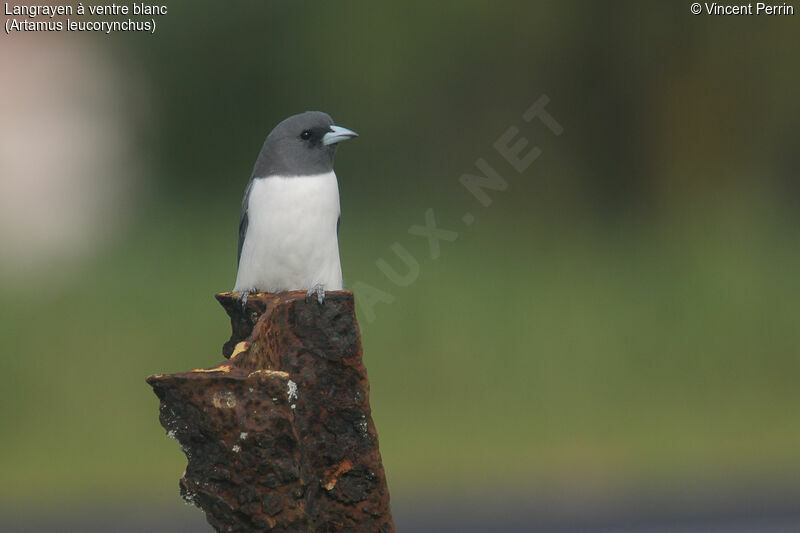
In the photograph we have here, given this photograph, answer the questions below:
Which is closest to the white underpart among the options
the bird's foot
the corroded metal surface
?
the corroded metal surface

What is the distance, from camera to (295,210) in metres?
4.38

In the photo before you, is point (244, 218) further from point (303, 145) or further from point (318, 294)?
point (318, 294)

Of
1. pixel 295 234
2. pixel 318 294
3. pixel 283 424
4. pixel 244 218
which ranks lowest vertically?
pixel 283 424

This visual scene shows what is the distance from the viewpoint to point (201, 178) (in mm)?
9766

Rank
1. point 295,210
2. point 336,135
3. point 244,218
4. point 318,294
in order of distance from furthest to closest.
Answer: point 244,218 < point 295,210 < point 336,135 < point 318,294

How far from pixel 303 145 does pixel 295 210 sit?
0.29 metres

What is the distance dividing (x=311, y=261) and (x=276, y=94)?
226 inches

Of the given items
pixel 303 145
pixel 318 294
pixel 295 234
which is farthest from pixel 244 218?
pixel 318 294

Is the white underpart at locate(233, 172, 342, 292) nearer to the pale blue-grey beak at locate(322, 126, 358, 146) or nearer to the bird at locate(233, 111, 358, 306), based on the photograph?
the bird at locate(233, 111, 358, 306)

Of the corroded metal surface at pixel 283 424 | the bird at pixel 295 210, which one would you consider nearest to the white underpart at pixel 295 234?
the bird at pixel 295 210

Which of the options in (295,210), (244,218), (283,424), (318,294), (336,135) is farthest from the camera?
(244,218)

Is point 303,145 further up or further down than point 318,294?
further up

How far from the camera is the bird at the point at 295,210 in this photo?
430cm

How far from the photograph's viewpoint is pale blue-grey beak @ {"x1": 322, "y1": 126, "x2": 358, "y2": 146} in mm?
4190
